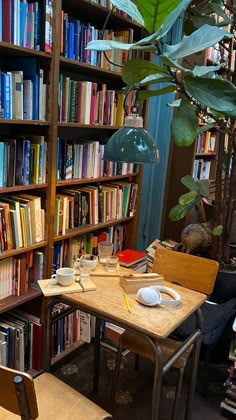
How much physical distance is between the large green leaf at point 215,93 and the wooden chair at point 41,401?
1.05 m

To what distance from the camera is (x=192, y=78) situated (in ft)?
4.31

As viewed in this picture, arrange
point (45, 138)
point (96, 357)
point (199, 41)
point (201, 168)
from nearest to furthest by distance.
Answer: point (199, 41), point (45, 138), point (96, 357), point (201, 168)

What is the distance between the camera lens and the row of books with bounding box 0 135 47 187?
187 centimetres

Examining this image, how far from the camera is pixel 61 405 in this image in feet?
4.56

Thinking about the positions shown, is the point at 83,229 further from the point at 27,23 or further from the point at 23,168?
the point at 27,23

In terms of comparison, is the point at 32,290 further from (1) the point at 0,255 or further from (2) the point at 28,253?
(1) the point at 0,255

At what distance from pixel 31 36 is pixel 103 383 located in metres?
2.00

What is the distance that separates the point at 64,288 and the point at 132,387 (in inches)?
38.8

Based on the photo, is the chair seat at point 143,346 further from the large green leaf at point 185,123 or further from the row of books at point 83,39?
the row of books at point 83,39

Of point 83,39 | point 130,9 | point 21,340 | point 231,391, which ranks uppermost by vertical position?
point 83,39

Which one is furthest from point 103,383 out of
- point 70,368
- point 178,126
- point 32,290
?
point 178,126

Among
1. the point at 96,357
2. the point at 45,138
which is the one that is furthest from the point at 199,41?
the point at 96,357

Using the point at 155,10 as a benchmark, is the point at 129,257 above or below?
below

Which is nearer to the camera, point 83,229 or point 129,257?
point 83,229
